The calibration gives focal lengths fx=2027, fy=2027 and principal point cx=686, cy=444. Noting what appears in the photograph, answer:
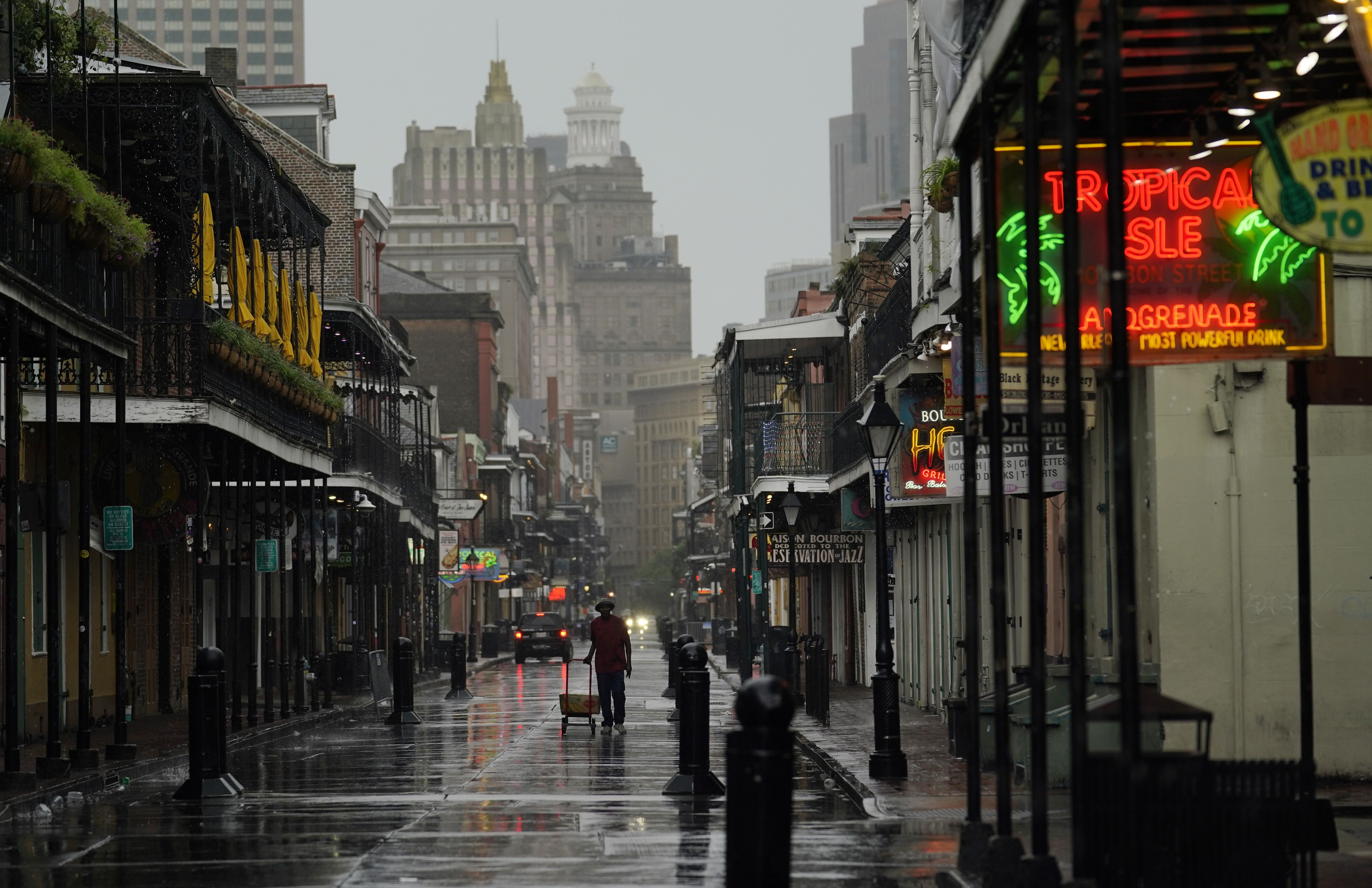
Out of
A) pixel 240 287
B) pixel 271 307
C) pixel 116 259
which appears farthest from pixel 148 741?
pixel 271 307

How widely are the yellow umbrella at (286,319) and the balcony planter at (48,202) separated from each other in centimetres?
1228

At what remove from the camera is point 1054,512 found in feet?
64.7

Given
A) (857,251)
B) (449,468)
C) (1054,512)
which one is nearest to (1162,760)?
(1054,512)

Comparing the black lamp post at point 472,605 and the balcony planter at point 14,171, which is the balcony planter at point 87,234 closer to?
the balcony planter at point 14,171

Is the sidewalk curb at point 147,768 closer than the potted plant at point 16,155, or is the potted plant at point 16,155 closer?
the sidewalk curb at point 147,768

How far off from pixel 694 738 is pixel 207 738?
385cm

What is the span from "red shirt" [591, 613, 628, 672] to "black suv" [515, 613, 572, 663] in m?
31.6

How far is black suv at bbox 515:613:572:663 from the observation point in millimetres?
56969

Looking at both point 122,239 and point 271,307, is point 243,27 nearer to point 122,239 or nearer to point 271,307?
point 271,307

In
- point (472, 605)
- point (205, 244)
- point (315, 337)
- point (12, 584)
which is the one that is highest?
point (205, 244)

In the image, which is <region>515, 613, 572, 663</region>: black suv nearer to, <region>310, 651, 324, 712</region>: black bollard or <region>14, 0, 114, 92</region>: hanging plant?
<region>310, 651, 324, 712</region>: black bollard

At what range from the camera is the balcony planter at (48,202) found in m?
16.5

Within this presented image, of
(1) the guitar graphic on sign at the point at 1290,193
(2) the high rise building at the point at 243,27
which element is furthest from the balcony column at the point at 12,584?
(2) the high rise building at the point at 243,27

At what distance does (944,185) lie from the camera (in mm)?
17562
